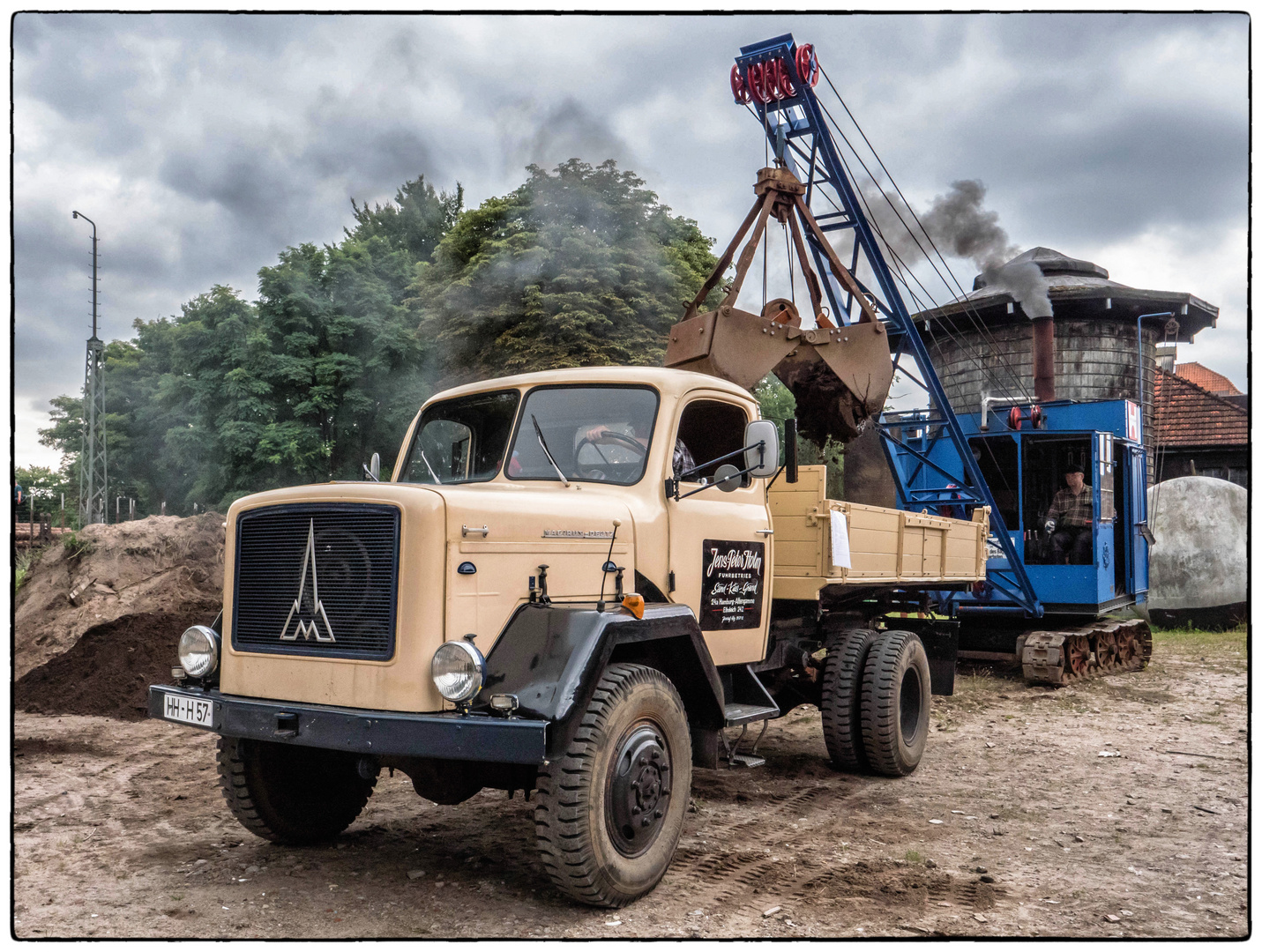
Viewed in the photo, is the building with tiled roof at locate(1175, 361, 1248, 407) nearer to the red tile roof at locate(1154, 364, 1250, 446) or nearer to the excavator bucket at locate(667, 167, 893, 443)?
the red tile roof at locate(1154, 364, 1250, 446)

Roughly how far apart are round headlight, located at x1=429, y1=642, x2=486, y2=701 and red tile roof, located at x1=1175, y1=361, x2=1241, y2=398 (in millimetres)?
33914

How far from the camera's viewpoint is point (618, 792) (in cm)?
444

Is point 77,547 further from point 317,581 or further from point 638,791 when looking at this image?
point 638,791

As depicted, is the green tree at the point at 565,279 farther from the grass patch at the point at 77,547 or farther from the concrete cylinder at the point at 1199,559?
the concrete cylinder at the point at 1199,559

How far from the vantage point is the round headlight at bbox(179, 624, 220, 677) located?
486 centimetres

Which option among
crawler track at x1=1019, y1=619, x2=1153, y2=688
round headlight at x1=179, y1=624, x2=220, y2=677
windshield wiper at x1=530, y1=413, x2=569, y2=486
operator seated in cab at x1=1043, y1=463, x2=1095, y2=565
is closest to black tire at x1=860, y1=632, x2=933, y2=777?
windshield wiper at x1=530, y1=413, x2=569, y2=486

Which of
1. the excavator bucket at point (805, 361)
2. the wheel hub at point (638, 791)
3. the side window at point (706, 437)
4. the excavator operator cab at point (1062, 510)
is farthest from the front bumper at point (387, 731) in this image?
the excavator operator cab at point (1062, 510)

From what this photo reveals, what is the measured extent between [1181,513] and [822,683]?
14471 millimetres

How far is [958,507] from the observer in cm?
1353

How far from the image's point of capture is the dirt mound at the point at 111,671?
33.7 ft

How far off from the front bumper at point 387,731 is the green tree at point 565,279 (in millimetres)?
13974

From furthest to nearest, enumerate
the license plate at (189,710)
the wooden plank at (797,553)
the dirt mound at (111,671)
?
the dirt mound at (111,671)
the wooden plank at (797,553)
the license plate at (189,710)

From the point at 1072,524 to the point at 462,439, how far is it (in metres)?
10.0

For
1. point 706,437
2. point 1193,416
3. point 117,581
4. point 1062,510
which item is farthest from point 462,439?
point 1193,416
